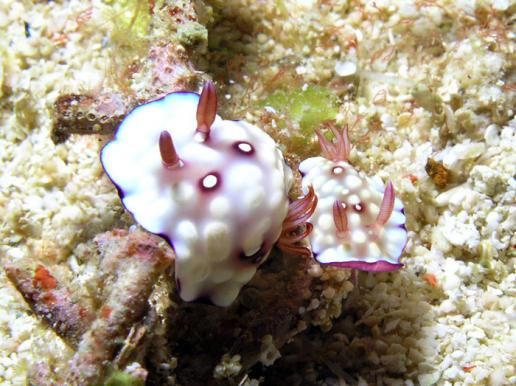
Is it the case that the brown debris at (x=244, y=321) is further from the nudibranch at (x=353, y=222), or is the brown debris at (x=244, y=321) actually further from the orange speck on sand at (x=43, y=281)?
the orange speck on sand at (x=43, y=281)

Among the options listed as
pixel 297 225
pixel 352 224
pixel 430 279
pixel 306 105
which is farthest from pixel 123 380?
pixel 306 105

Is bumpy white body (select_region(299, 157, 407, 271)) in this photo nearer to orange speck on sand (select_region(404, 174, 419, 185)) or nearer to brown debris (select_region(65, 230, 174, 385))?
orange speck on sand (select_region(404, 174, 419, 185))

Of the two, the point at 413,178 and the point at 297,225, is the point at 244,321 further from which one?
the point at 413,178

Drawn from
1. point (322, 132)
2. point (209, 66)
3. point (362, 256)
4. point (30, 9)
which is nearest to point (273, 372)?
point (362, 256)

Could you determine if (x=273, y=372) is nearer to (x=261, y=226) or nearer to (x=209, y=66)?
(x=261, y=226)

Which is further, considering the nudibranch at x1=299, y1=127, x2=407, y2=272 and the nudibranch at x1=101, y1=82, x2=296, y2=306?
the nudibranch at x1=299, y1=127, x2=407, y2=272

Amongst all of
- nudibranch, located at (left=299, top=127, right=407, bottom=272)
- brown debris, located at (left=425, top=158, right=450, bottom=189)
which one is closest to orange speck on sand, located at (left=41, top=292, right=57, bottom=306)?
nudibranch, located at (left=299, top=127, right=407, bottom=272)
